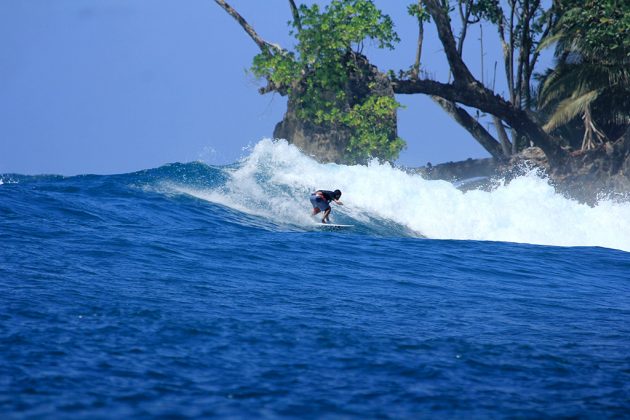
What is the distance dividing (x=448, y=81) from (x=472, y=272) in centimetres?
1857

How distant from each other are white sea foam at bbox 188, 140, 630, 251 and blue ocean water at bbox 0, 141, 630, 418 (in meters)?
1.55

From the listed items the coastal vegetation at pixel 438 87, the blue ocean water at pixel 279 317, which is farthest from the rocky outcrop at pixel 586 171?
the blue ocean water at pixel 279 317

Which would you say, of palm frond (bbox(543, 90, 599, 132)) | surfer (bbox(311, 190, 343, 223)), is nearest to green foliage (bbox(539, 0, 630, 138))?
palm frond (bbox(543, 90, 599, 132))

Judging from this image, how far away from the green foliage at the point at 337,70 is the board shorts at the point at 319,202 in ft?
35.2

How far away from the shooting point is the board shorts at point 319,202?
17375 mm

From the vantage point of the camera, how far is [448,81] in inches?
1195

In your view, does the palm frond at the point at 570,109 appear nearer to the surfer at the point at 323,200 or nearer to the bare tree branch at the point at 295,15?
the bare tree branch at the point at 295,15

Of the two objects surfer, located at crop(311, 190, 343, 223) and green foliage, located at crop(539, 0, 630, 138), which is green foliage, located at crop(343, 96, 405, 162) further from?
surfer, located at crop(311, 190, 343, 223)

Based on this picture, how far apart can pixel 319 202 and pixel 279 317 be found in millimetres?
9275

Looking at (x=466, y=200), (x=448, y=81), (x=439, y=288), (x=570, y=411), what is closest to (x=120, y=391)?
(x=570, y=411)

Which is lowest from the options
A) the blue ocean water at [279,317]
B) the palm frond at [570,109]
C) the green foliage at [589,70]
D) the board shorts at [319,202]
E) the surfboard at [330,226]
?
the blue ocean water at [279,317]

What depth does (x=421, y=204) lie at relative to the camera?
21.3m

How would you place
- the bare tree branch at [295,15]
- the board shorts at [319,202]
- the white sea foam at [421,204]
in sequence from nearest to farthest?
the board shorts at [319,202] < the white sea foam at [421,204] < the bare tree branch at [295,15]

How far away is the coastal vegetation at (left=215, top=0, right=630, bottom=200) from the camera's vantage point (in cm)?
2808
